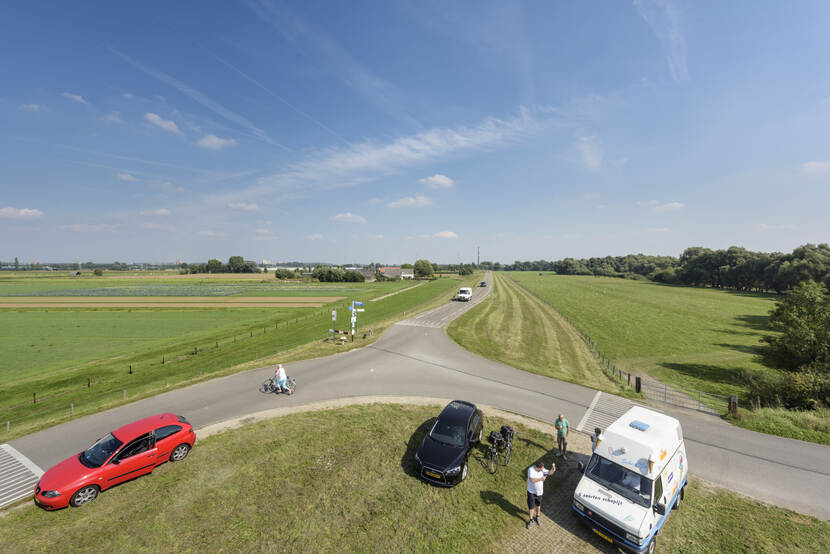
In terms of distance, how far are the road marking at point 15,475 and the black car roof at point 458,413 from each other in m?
13.5

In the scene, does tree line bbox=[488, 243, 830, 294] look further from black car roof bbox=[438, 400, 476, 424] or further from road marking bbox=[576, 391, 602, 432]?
black car roof bbox=[438, 400, 476, 424]

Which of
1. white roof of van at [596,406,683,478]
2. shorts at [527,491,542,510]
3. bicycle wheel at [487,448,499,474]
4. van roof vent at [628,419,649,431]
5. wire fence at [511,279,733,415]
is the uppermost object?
van roof vent at [628,419,649,431]

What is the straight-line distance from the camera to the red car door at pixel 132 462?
29.8ft

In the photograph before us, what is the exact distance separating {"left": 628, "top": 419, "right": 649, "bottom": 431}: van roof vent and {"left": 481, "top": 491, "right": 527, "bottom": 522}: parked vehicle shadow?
4155mm

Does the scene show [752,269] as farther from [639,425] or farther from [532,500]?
[532,500]

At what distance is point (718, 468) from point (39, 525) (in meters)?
21.3

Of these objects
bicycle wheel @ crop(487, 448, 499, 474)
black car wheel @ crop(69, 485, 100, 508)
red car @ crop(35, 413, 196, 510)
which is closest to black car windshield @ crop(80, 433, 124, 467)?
red car @ crop(35, 413, 196, 510)

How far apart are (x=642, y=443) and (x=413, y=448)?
7.48m

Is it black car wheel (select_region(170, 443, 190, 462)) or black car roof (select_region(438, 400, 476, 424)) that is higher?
black car roof (select_region(438, 400, 476, 424))

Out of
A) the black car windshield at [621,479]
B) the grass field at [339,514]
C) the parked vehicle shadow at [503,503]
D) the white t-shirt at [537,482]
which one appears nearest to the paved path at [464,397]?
the grass field at [339,514]

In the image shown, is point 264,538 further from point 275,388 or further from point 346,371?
point 346,371

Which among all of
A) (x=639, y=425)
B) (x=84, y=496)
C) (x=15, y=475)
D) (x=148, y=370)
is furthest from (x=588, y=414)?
(x=148, y=370)

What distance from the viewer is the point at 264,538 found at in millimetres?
7574

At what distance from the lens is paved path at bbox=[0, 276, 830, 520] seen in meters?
10.2
